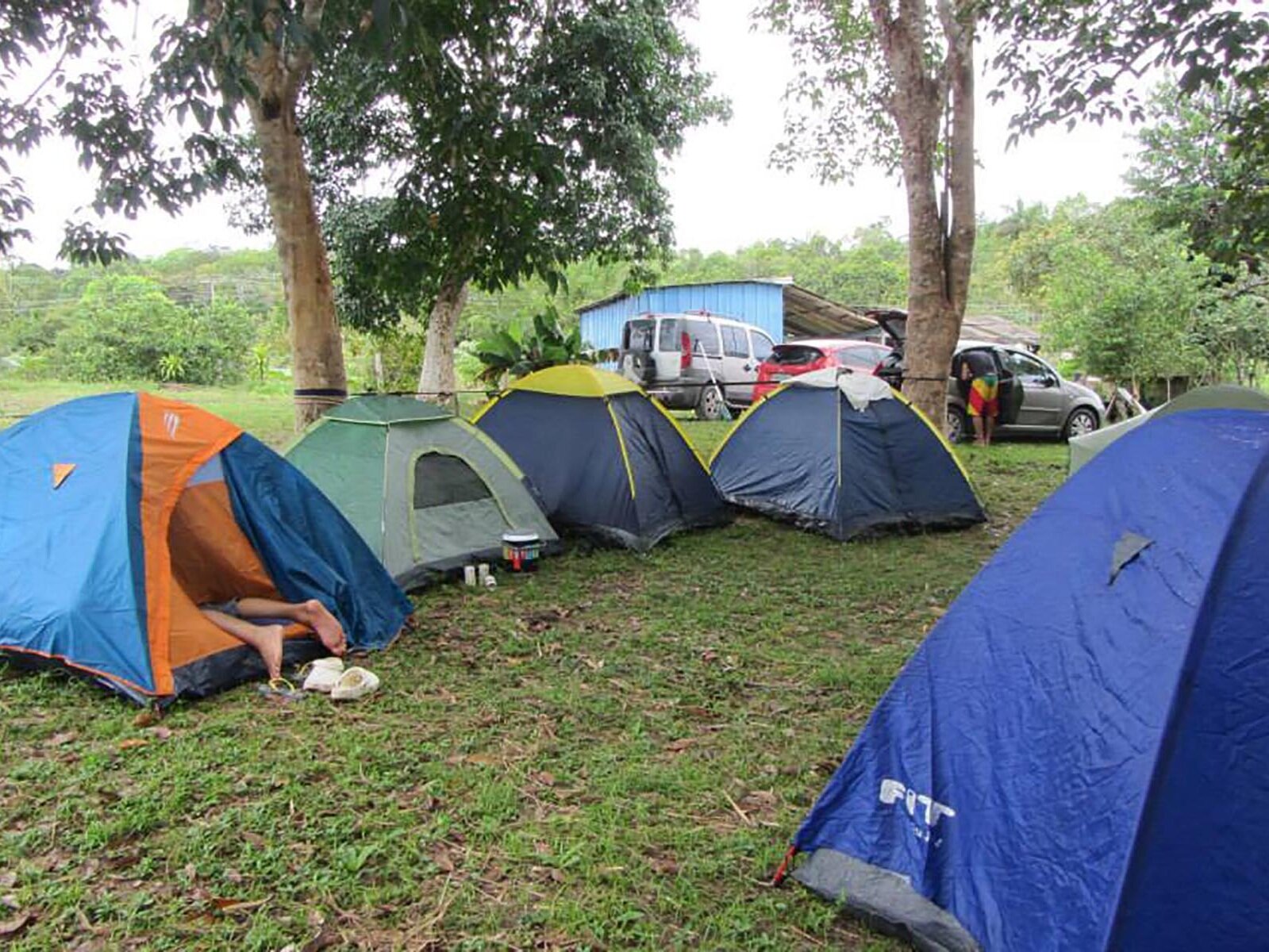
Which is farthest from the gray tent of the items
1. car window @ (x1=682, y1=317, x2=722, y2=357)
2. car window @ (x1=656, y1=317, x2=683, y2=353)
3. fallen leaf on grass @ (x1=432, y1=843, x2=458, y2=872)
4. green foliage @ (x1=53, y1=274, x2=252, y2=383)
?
green foliage @ (x1=53, y1=274, x2=252, y2=383)

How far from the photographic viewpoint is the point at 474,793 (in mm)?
3139

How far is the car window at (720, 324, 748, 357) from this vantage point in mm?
15043

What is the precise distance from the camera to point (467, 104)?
632 centimetres

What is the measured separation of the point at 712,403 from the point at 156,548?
1147 centimetres

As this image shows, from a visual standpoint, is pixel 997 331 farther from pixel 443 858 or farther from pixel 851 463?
pixel 443 858

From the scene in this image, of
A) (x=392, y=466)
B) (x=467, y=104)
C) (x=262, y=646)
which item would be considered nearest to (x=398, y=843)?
(x=262, y=646)

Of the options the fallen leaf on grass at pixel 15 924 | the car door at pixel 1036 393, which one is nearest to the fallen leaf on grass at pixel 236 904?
the fallen leaf on grass at pixel 15 924

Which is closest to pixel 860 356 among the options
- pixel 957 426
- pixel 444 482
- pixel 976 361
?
pixel 976 361

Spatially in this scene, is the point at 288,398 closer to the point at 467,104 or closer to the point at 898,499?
the point at 467,104

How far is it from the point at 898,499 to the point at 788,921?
17.0ft

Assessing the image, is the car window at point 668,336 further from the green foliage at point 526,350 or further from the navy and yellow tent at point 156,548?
the navy and yellow tent at point 156,548

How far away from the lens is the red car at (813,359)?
12.6 meters

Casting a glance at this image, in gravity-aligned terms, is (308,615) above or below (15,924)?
above

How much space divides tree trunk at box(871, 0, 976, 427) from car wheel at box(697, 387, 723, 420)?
6468 millimetres
